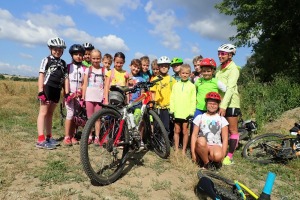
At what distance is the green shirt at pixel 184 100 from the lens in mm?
5156

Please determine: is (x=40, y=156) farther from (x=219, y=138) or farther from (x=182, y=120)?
(x=219, y=138)

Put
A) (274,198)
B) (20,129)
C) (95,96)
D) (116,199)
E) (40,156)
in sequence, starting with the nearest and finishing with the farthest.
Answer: (116,199)
(274,198)
(40,156)
(95,96)
(20,129)

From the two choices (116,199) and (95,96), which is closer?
(116,199)

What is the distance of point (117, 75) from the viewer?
5.43m

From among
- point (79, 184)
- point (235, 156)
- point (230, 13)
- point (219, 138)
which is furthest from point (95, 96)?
point (230, 13)

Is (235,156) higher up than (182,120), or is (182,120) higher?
(182,120)

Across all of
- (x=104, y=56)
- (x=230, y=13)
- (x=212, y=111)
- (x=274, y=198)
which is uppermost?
(x=230, y=13)

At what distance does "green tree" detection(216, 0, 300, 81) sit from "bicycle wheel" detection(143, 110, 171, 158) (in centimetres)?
1419

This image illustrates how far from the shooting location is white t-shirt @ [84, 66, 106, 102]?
5320 mm

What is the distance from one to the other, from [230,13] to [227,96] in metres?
17.2

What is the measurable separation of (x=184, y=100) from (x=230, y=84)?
2.85 ft

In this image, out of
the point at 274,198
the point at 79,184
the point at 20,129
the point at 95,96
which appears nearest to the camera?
the point at 79,184

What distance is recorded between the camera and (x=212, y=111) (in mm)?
4797

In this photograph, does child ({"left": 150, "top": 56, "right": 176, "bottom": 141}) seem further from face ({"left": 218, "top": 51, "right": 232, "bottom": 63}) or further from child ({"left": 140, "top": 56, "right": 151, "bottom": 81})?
face ({"left": 218, "top": 51, "right": 232, "bottom": 63})
